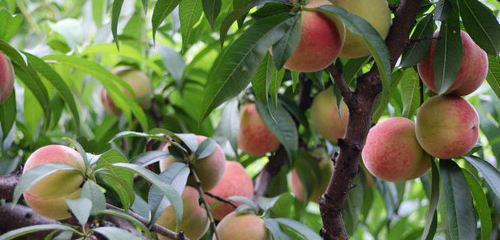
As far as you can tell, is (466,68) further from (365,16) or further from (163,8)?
(163,8)

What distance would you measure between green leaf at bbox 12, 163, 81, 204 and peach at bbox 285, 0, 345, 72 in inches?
10.6

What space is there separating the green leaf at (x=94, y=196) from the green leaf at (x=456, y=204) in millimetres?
428

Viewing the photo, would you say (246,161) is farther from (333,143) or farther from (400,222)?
(400,222)

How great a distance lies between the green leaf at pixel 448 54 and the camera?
882 mm

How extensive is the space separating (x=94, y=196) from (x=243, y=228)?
32 cm

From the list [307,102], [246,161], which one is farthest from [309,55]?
[246,161]

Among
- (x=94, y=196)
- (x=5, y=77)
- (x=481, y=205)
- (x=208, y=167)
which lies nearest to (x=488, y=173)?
(x=481, y=205)

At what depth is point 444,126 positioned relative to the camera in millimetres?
959

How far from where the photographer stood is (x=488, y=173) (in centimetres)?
99

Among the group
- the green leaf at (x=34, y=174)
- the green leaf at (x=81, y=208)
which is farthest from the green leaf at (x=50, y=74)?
the green leaf at (x=81, y=208)

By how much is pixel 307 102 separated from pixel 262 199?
0.38 m

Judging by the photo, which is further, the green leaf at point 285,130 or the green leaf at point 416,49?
the green leaf at point 285,130

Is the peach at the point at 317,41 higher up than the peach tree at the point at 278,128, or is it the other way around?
the peach at the point at 317,41

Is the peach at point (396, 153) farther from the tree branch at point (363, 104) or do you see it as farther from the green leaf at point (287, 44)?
the green leaf at point (287, 44)
